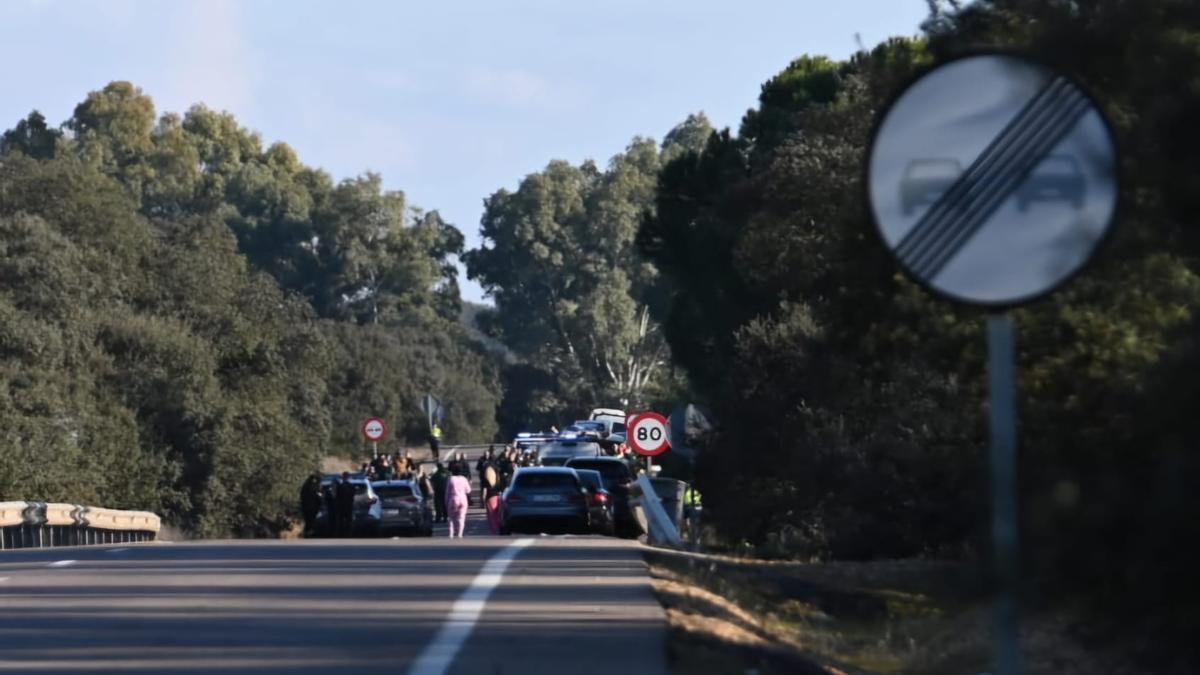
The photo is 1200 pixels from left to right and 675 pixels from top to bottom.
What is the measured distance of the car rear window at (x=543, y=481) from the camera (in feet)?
103

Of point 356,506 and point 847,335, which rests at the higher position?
point 847,335

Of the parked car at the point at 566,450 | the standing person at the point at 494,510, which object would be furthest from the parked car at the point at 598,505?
the parked car at the point at 566,450

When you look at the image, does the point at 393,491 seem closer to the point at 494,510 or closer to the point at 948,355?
the point at 494,510

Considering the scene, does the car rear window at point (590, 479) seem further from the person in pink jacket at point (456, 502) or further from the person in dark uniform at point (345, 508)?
the person in dark uniform at point (345, 508)

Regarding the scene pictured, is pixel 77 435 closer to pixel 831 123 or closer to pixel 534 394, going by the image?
pixel 831 123

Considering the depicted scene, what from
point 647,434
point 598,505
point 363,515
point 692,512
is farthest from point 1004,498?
point 363,515

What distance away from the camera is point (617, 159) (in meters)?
101

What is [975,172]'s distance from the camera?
5594mm

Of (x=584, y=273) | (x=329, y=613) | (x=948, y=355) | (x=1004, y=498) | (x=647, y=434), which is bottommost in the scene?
(x=329, y=613)

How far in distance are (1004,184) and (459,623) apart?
6.78m

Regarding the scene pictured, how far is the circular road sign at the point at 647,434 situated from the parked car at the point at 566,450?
40.7ft

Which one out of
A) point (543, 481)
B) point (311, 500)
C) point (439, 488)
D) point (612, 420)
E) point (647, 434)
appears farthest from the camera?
point (612, 420)

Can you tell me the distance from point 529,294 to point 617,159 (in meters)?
9.13

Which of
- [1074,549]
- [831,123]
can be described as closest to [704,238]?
[831,123]
